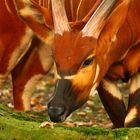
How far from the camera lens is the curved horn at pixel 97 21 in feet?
19.0

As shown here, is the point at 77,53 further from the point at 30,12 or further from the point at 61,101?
the point at 30,12

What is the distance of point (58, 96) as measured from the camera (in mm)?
5598

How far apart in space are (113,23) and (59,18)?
51 centimetres

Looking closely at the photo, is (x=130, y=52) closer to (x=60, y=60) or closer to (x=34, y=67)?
(x=60, y=60)

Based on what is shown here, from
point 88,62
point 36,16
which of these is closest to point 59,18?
point 88,62

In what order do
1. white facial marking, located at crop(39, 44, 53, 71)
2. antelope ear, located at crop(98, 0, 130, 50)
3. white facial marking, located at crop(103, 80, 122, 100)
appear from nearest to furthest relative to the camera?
1. antelope ear, located at crop(98, 0, 130, 50)
2. white facial marking, located at crop(103, 80, 122, 100)
3. white facial marking, located at crop(39, 44, 53, 71)

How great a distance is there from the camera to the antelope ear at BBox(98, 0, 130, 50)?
5.98 meters

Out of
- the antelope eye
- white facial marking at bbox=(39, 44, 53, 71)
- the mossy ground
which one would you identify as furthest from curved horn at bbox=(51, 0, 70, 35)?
white facial marking at bbox=(39, 44, 53, 71)

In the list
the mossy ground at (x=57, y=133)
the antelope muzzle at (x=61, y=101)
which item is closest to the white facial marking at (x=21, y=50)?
the antelope muzzle at (x=61, y=101)

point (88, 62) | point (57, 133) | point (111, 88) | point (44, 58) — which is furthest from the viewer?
point (44, 58)

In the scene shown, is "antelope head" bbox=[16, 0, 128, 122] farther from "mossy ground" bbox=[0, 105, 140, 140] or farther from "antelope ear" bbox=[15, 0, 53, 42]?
"mossy ground" bbox=[0, 105, 140, 140]

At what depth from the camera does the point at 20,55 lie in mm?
8273

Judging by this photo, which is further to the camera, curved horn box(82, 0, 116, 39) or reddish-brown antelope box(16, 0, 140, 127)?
curved horn box(82, 0, 116, 39)

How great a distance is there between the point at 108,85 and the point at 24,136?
8.08 ft
